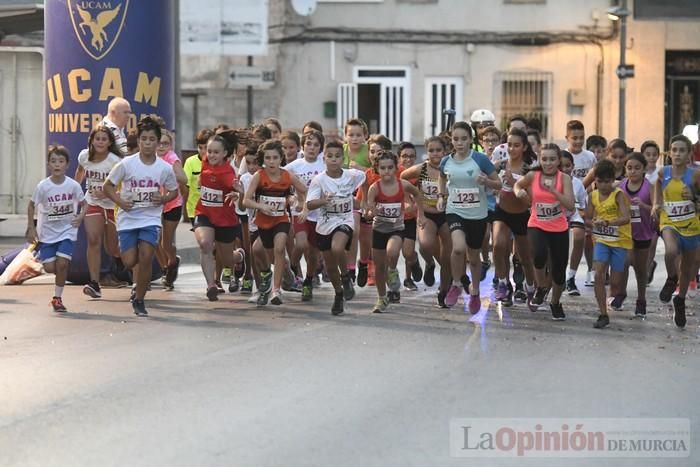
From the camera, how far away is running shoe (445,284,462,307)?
1283 cm

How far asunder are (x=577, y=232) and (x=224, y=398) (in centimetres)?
670

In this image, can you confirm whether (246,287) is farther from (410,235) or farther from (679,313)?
(679,313)

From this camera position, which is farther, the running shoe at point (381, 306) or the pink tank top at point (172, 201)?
the pink tank top at point (172, 201)

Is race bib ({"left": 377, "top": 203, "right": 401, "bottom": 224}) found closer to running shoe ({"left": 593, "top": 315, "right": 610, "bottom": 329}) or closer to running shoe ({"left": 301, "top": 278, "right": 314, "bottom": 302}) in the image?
running shoe ({"left": 301, "top": 278, "right": 314, "bottom": 302})

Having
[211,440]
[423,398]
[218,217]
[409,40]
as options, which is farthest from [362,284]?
[409,40]

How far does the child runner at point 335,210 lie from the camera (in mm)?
12383

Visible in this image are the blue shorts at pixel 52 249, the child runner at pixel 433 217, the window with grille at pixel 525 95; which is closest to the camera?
the blue shorts at pixel 52 249

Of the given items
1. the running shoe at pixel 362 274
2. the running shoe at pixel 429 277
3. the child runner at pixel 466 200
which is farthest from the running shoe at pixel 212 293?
the running shoe at pixel 429 277

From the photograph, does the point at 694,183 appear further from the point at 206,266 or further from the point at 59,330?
the point at 59,330

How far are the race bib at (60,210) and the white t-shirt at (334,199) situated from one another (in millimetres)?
2155

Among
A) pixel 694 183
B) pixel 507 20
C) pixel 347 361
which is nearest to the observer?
pixel 347 361

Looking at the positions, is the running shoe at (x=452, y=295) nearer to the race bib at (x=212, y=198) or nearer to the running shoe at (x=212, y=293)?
the running shoe at (x=212, y=293)

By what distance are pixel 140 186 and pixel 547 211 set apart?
3562mm

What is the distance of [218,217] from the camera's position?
13227mm
